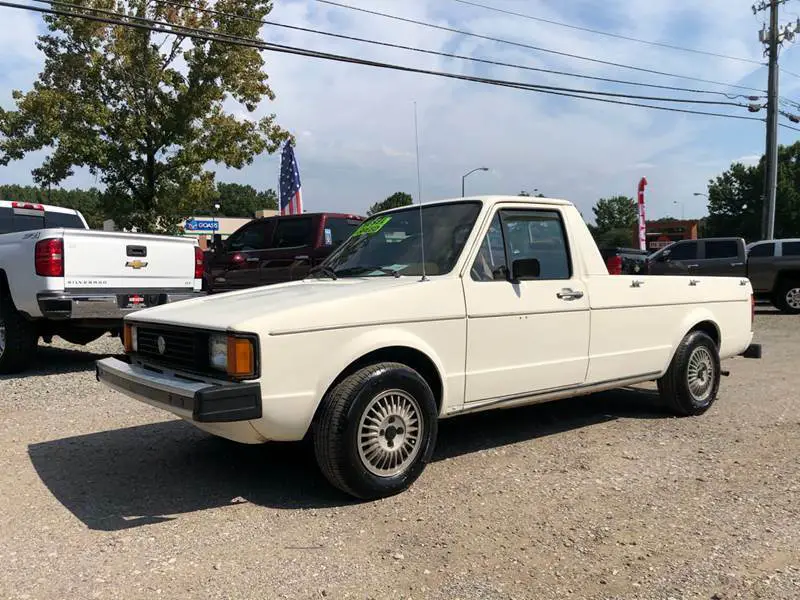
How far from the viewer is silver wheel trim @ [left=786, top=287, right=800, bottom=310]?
1623 cm

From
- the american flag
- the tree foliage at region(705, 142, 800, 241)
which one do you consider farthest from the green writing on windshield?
the tree foliage at region(705, 142, 800, 241)

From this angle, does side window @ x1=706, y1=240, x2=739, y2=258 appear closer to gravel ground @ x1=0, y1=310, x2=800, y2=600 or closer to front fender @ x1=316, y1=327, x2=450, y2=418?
gravel ground @ x1=0, y1=310, x2=800, y2=600

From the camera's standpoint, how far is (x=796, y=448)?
4.94m

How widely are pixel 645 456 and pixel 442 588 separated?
243cm

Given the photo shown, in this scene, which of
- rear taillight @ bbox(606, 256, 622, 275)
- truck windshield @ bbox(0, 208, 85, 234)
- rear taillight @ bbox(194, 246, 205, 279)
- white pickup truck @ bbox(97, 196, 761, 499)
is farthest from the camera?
truck windshield @ bbox(0, 208, 85, 234)

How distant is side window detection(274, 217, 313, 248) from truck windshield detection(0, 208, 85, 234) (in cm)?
315

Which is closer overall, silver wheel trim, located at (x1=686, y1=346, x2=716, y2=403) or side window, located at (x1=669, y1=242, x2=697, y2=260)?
silver wheel trim, located at (x1=686, y1=346, x2=716, y2=403)

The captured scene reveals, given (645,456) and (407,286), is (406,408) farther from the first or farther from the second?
(645,456)

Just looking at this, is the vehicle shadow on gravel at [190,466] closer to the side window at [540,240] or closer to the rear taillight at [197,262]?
the side window at [540,240]

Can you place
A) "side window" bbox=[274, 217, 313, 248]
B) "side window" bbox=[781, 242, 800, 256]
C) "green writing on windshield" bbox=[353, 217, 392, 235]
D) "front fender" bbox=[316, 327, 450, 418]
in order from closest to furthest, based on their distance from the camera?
"front fender" bbox=[316, 327, 450, 418], "green writing on windshield" bbox=[353, 217, 392, 235], "side window" bbox=[274, 217, 313, 248], "side window" bbox=[781, 242, 800, 256]

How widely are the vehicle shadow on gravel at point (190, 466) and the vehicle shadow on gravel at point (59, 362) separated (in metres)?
3.03

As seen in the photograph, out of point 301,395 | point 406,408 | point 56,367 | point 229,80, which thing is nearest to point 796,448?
point 406,408

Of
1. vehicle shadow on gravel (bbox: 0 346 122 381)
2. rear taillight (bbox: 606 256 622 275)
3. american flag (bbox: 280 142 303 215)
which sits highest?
american flag (bbox: 280 142 303 215)

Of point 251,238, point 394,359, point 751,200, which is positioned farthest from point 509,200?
point 751,200
